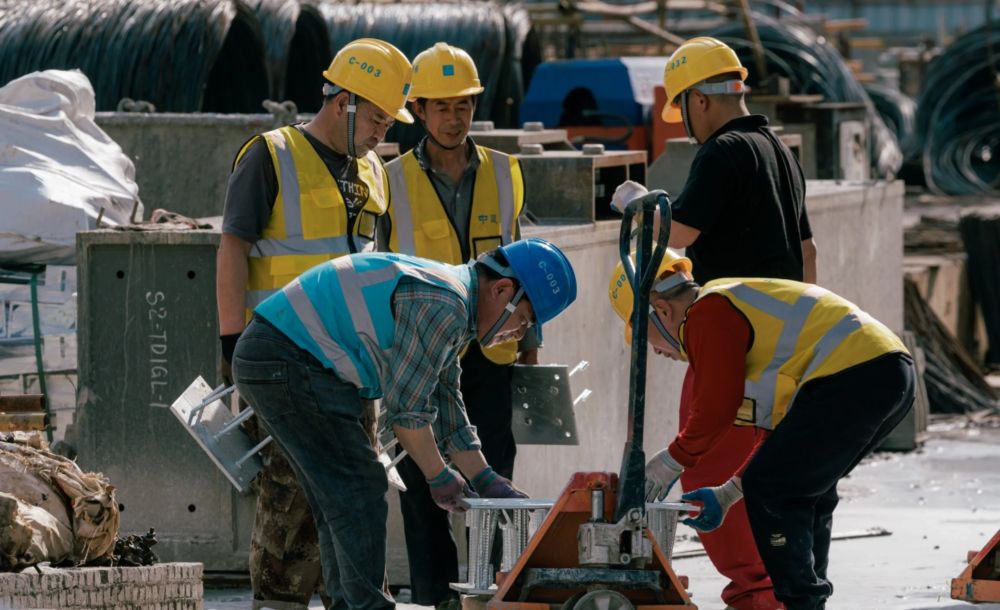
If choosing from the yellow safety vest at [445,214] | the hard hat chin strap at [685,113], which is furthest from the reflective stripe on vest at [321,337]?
the hard hat chin strap at [685,113]

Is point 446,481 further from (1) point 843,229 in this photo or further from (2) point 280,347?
(1) point 843,229

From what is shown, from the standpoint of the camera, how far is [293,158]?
21.1 feet

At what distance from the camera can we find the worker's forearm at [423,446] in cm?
537

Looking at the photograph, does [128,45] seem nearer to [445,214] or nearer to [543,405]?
[445,214]

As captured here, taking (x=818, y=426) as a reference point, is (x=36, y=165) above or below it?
above

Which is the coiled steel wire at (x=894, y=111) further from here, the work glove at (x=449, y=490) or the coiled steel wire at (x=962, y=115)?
the work glove at (x=449, y=490)

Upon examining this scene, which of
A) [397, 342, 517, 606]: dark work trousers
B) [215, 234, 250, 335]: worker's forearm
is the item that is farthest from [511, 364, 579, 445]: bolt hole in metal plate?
[215, 234, 250, 335]: worker's forearm

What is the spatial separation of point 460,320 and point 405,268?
0.79ft

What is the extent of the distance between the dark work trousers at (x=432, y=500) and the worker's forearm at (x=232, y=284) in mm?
779

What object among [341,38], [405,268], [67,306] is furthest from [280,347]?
[341,38]

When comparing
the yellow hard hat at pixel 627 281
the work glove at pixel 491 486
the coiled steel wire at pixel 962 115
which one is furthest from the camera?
the coiled steel wire at pixel 962 115

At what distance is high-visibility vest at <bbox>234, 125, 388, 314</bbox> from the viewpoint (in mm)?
6434

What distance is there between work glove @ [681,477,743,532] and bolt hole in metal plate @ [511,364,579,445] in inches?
44.1

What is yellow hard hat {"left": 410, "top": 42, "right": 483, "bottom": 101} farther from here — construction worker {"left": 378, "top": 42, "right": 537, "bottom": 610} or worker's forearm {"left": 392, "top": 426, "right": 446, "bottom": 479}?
worker's forearm {"left": 392, "top": 426, "right": 446, "bottom": 479}
